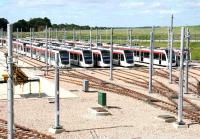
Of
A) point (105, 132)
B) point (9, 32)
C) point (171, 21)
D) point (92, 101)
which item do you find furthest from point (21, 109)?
point (171, 21)

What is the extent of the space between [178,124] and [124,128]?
2644mm

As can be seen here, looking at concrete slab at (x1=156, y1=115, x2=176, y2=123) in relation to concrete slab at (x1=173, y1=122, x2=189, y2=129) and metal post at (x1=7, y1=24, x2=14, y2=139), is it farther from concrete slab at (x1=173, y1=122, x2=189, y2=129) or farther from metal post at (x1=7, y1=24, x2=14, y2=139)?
metal post at (x1=7, y1=24, x2=14, y2=139)

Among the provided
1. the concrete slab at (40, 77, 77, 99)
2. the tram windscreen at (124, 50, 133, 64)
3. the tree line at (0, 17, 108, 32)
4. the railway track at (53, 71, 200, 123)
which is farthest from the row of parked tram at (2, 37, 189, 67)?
the tree line at (0, 17, 108, 32)

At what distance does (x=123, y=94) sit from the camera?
31891mm

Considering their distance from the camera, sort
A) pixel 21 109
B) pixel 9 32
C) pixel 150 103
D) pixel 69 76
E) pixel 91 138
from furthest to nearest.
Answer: pixel 69 76, pixel 150 103, pixel 21 109, pixel 91 138, pixel 9 32

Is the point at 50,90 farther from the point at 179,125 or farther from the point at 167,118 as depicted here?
the point at 179,125

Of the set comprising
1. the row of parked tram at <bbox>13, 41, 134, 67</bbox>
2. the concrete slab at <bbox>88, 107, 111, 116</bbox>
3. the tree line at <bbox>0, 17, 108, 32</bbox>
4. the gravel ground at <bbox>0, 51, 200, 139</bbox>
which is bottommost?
the gravel ground at <bbox>0, 51, 200, 139</bbox>

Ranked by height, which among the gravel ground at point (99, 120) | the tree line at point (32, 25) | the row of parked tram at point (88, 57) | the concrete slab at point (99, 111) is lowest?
the gravel ground at point (99, 120)

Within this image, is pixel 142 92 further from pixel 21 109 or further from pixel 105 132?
pixel 105 132

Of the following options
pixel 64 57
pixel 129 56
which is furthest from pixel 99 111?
pixel 129 56

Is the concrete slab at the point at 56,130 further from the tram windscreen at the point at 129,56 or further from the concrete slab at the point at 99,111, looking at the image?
the tram windscreen at the point at 129,56

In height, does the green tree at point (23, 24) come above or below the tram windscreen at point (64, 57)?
above

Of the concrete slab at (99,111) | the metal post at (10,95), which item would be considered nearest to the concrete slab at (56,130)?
the concrete slab at (99,111)

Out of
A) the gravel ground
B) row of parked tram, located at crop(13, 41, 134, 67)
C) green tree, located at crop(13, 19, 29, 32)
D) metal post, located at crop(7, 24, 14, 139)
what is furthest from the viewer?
green tree, located at crop(13, 19, 29, 32)
